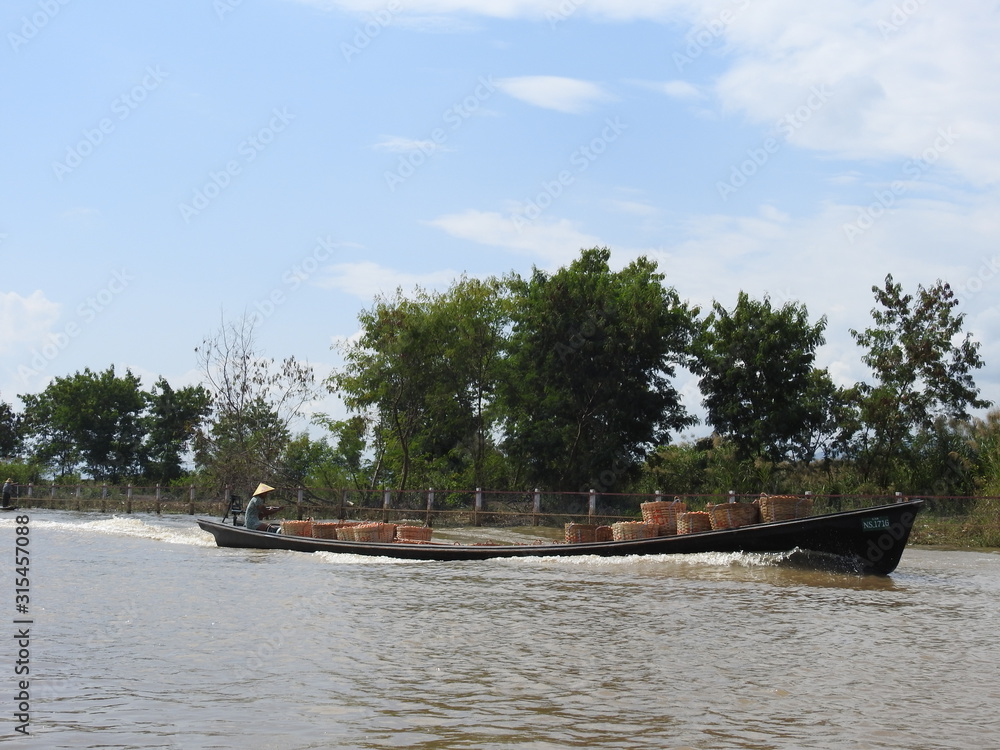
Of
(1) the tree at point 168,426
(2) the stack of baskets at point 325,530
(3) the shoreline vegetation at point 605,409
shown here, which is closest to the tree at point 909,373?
(3) the shoreline vegetation at point 605,409

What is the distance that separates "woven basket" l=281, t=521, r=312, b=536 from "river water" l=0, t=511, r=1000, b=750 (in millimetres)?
5230

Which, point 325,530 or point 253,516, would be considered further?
point 253,516

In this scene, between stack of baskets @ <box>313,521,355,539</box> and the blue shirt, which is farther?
the blue shirt

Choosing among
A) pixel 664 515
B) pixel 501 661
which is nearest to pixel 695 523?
pixel 664 515

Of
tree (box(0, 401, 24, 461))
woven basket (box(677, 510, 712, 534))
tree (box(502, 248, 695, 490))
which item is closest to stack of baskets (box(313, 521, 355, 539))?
woven basket (box(677, 510, 712, 534))

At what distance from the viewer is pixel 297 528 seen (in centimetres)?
2091

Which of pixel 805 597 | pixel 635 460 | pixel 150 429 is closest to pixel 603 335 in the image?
pixel 635 460

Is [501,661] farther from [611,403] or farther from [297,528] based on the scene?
[611,403]

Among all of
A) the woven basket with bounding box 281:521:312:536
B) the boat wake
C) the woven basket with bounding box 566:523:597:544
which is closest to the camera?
the woven basket with bounding box 566:523:597:544

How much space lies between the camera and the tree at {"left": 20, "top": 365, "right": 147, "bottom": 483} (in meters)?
58.4

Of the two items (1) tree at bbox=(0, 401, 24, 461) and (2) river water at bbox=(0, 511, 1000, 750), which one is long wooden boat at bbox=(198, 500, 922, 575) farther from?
(1) tree at bbox=(0, 401, 24, 461)

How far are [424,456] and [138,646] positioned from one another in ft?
98.9

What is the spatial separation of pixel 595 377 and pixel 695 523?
1603 cm

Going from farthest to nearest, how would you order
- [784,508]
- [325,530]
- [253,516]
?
1. [253,516]
2. [325,530]
3. [784,508]
